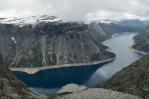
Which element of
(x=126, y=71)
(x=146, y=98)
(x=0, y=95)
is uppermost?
(x=126, y=71)

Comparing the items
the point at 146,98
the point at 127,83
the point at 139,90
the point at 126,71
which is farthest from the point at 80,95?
the point at 126,71

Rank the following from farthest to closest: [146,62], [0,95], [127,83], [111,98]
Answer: [146,62] < [127,83] < [111,98] < [0,95]

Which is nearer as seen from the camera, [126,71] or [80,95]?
[80,95]

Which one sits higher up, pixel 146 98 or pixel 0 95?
pixel 0 95

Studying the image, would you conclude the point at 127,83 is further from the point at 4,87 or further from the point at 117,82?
the point at 4,87

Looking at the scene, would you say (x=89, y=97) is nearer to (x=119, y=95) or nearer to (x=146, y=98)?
(x=119, y=95)

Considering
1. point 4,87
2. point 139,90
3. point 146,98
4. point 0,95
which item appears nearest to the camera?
point 0,95
